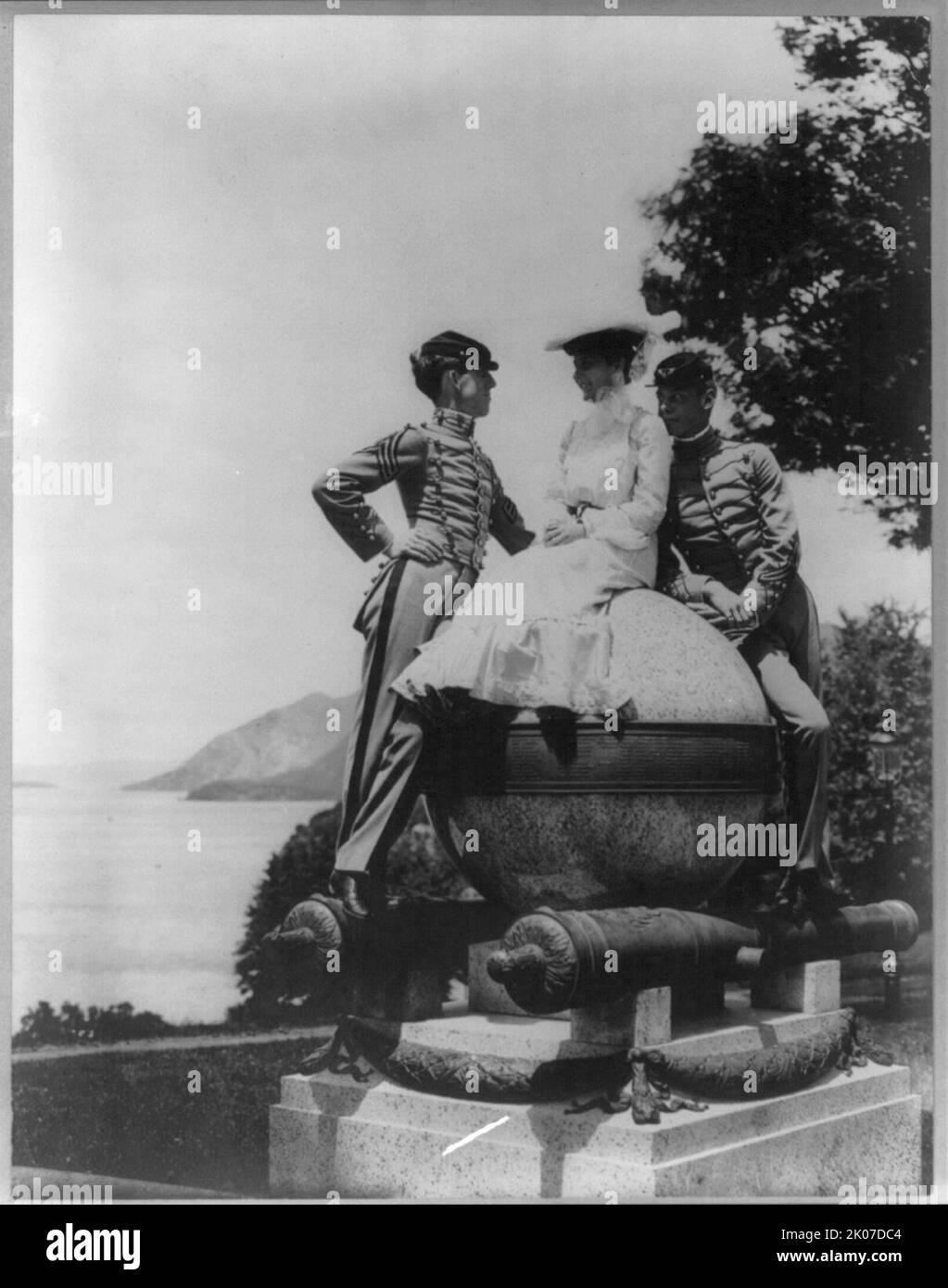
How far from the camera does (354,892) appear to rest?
23.8 feet

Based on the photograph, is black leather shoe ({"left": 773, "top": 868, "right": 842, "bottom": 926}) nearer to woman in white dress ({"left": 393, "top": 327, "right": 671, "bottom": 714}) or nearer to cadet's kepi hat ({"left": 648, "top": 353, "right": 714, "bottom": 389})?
woman in white dress ({"left": 393, "top": 327, "right": 671, "bottom": 714})

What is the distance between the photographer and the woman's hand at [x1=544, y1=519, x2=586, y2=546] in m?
7.36

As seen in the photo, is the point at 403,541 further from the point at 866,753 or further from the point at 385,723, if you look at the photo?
the point at 866,753

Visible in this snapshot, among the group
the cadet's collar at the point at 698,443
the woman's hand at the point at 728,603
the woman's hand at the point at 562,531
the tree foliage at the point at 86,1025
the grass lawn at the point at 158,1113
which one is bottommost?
the grass lawn at the point at 158,1113

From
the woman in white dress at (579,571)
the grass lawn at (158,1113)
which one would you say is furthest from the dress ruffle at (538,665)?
the grass lawn at (158,1113)

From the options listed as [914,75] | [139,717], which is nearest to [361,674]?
[139,717]

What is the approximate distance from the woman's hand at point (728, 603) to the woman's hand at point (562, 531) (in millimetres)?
671

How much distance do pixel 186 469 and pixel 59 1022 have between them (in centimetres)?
261

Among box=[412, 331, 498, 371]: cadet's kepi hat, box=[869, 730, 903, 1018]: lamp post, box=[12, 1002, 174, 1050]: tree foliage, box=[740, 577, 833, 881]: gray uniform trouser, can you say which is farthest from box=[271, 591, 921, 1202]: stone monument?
box=[412, 331, 498, 371]: cadet's kepi hat

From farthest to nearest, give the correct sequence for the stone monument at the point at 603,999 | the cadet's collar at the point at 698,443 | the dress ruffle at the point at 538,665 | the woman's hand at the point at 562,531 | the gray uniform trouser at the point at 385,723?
1. the cadet's collar at the point at 698,443
2. the woman's hand at the point at 562,531
3. the gray uniform trouser at the point at 385,723
4. the dress ruffle at the point at 538,665
5. the stone monument at the point at 603,999

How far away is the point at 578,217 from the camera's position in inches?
298

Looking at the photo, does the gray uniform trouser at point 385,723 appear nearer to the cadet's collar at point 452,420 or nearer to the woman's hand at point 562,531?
the woman's hand at point 562,531

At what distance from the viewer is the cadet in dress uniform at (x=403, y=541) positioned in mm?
7270

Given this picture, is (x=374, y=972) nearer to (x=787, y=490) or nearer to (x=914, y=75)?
(x=787, y=490)
